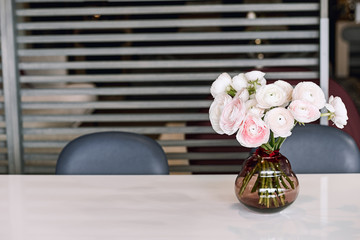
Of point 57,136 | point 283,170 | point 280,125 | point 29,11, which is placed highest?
point 29,11

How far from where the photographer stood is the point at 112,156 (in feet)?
5.39

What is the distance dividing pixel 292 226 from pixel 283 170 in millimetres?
125

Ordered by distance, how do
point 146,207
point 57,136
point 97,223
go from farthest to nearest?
point 57,136, point 146,207, point 97,223

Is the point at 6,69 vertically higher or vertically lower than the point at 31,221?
higher

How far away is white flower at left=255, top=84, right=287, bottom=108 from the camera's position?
997mm

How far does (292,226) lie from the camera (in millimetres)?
1053

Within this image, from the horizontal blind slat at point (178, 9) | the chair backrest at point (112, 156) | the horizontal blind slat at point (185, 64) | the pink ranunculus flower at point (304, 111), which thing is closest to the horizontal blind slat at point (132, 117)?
the horizontal blind slat at point (185, 64)

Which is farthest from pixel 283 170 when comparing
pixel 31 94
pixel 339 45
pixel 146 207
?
pixel 339 45

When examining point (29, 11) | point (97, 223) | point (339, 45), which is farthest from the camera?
point (339, 45)

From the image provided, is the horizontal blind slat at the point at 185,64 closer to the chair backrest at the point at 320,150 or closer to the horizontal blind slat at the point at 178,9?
the horizontal blind slat at the point at 178,9

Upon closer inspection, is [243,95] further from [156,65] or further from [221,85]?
[156,65]

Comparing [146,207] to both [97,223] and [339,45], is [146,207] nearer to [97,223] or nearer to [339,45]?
[97,223]

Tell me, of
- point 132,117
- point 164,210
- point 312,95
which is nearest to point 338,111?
point 312,95

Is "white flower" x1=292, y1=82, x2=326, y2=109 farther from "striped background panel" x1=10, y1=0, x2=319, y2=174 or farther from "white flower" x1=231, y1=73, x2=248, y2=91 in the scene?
"striped background panel" x1=10, y1=0, x2=319, y2=174
